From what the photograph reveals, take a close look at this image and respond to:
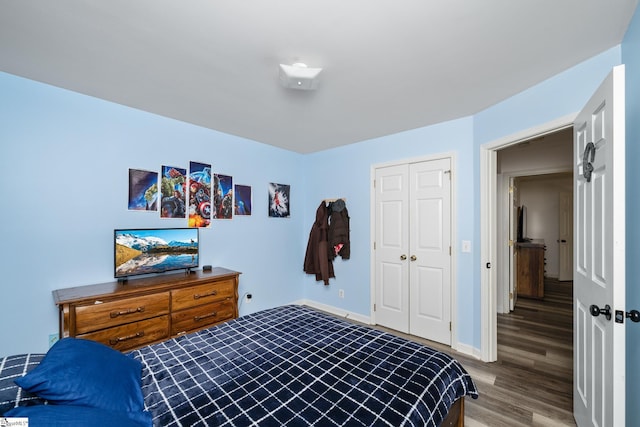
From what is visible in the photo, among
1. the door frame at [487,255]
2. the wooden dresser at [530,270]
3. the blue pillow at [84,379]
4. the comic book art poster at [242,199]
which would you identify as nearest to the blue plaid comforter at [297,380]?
the blue pillow at [84,379]

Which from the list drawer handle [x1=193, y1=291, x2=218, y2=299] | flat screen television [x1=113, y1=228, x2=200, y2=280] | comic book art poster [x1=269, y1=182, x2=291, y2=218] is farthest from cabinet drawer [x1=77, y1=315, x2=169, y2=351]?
comic book art poster [x1=269, y1=182, x2=291, y2=218]

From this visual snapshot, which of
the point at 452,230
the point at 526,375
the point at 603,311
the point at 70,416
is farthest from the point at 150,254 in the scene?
the point at 526,375

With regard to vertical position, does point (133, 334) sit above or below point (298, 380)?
below

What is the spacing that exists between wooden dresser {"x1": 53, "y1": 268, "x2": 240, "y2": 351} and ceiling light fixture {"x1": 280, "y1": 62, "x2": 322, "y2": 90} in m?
1.98

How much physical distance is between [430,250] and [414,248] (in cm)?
19

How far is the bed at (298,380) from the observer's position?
1.05 meters

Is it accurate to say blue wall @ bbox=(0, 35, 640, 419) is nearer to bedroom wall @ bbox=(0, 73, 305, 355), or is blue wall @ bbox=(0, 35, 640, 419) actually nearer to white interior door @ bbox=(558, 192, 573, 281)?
bedroom wall @ bbox=(0, 73, 305, 355)

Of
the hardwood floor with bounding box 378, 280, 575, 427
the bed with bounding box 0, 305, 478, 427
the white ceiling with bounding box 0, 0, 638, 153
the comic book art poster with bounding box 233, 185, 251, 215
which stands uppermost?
the white ceiling with bounding box 0, 0, 638, 153

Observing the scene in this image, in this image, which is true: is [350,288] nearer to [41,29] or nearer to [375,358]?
[375,358]

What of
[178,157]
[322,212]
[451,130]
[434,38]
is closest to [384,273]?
[322,212]

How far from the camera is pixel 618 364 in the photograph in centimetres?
112

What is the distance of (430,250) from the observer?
298 cm

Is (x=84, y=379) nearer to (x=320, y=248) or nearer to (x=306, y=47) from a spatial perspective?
(x=306, y=47)

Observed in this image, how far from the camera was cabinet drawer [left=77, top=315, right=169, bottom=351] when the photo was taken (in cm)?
201
